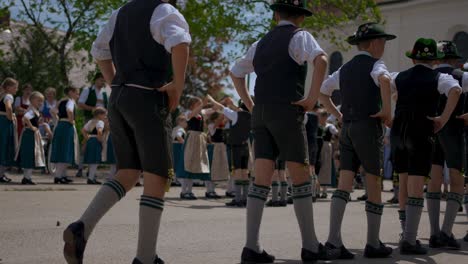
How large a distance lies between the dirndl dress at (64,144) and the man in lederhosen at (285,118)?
998 centimetres

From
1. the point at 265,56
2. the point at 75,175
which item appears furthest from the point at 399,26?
A: the point at 265,56

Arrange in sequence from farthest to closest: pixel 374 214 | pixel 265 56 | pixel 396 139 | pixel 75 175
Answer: pixel 75 175
pixel 396 139
pixel 374 214
pixel 265 56

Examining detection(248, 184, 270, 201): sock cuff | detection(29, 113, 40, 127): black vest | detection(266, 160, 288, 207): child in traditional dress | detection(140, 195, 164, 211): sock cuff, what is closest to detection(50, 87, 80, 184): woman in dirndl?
detection(29, 113, 40, 127): black vest

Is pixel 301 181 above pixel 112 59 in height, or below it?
below

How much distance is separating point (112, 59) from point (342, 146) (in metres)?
2.39

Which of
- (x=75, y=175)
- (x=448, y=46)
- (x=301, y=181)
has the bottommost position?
(x=75, y=175)

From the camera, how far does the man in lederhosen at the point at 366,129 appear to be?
6.65 metres

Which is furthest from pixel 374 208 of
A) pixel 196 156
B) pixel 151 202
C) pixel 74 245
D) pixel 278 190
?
pixel 196 156

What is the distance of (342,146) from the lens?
22.9ft

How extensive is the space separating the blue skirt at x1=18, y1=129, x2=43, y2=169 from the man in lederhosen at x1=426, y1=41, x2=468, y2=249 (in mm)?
9012

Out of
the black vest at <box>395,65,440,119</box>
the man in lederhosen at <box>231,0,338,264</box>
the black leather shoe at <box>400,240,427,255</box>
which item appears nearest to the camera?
the man in lederhosen at <box>231,0,338,264</box>

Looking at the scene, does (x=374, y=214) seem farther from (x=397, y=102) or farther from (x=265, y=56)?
(x=265, y=56)

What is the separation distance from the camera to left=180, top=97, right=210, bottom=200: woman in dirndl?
13.8 metres

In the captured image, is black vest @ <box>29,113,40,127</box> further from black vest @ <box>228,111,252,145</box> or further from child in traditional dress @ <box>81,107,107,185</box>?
black vest @ <box>228,111,252,145</box>
